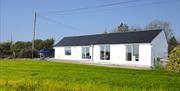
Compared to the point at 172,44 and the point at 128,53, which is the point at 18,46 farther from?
the point at 128,53

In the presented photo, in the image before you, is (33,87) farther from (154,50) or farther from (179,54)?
(154,50)

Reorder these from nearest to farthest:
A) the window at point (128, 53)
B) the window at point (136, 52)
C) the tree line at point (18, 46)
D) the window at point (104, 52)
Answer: the window at point (136, 52) → the window at point (128, 53) → the window at point (104, 52) → the tree line at point (18, 46)

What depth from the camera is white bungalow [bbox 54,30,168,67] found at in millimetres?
39906

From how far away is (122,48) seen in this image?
4300 centimetres

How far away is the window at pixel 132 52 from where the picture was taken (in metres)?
41.0

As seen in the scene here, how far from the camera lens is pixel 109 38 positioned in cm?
4706

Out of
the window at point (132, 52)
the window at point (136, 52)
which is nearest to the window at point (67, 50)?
the window at point (132, 52)

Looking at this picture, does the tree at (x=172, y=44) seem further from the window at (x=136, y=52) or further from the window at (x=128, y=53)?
the window at (x=136, y=52)

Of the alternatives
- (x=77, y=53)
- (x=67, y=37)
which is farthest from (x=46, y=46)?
(x=77, y=53)

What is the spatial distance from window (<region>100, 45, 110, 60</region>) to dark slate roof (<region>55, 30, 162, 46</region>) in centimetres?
60

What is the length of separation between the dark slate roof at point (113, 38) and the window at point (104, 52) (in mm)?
598

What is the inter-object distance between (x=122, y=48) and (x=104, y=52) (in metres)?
3.47

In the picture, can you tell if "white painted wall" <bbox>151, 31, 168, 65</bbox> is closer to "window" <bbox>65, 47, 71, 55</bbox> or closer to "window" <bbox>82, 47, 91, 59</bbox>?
"window" <bbox>82, 47, 91, 59</bbox>

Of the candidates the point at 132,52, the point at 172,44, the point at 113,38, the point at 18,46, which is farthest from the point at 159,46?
the point at 18,46
